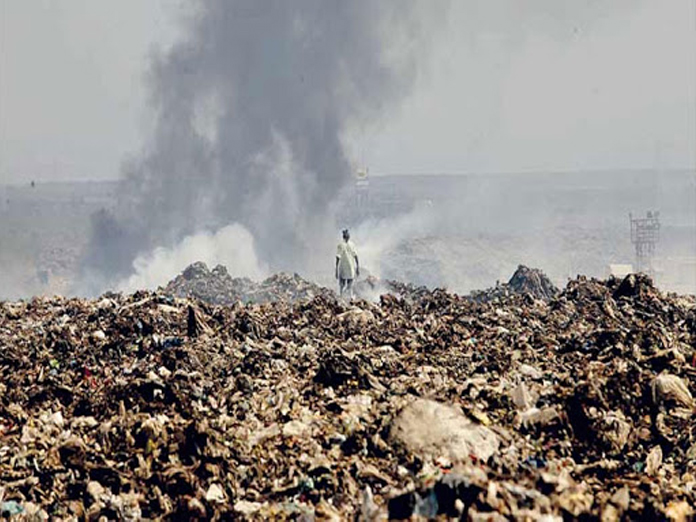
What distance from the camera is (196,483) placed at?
618 centimetres

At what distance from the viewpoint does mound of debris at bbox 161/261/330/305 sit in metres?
23.5

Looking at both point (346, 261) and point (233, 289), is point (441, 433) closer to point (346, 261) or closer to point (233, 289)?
point (346, 261)

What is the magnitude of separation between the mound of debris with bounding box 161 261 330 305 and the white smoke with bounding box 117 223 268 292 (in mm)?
19261

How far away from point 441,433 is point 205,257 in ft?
140

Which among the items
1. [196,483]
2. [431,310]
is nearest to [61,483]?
[196,483]

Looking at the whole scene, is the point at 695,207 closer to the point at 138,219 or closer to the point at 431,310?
the point at 138,219

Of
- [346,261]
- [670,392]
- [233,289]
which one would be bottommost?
[670,392]

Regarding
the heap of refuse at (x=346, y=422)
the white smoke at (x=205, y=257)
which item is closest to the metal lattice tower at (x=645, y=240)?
the white smoke at (x=205, y=257)

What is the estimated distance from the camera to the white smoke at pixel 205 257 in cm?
4669

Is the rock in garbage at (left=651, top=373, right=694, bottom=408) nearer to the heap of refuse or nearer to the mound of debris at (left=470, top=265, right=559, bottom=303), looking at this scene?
the heap of refuse

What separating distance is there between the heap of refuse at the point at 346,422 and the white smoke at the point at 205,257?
34503mm

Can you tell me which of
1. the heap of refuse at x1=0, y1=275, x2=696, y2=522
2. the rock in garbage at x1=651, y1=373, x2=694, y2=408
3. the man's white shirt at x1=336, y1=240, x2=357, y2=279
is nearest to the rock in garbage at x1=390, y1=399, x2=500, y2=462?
the heap of refuse at x1=0, y1=275, x2=696, y2=522

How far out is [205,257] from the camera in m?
48.2

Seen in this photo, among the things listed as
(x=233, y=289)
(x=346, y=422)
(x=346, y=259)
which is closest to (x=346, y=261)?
(x=346, y=259)
